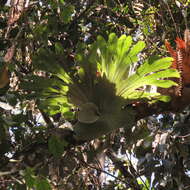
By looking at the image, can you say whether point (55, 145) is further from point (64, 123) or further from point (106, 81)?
point (106, 81)

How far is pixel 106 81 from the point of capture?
175 cm

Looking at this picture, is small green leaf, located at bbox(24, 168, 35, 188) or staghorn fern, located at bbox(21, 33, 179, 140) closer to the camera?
small green leaf, located at bbox(24, 168, 35, 188)

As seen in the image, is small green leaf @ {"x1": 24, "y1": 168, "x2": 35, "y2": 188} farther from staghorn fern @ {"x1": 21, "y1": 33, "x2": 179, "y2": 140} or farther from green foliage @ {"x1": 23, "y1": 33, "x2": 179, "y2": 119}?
green foliage @ {"x1": 23, "y1": 33, "x2": 179, "y2": 119}

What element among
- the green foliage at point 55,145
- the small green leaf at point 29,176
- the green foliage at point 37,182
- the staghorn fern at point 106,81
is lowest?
the green foliage at point 37,182

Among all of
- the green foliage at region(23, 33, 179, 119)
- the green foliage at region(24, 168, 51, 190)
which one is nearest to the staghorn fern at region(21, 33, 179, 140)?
the green foliage at region(23, 33, 179, 119)

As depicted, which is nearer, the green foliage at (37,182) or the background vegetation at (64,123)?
the green foliage at (37,182)

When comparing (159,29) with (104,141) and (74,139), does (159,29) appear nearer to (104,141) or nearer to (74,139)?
(104,141)

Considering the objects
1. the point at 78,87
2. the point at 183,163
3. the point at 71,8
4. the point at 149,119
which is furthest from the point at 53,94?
the point at 183,163

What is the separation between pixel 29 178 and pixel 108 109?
1.58 feet

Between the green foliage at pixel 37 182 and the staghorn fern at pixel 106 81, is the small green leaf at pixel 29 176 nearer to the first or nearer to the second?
the green foliage at pixel 37 182

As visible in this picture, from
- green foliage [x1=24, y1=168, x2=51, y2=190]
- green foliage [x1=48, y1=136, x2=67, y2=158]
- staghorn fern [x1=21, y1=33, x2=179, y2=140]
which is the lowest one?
green foliage [x1=24, y1=168, x2=51, y2=190]

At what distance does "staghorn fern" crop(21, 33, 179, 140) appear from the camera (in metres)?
1.73

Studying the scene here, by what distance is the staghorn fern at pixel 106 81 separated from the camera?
1.73 m

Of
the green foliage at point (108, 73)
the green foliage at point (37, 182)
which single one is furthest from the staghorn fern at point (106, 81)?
the green foliage at point (37, 182)
